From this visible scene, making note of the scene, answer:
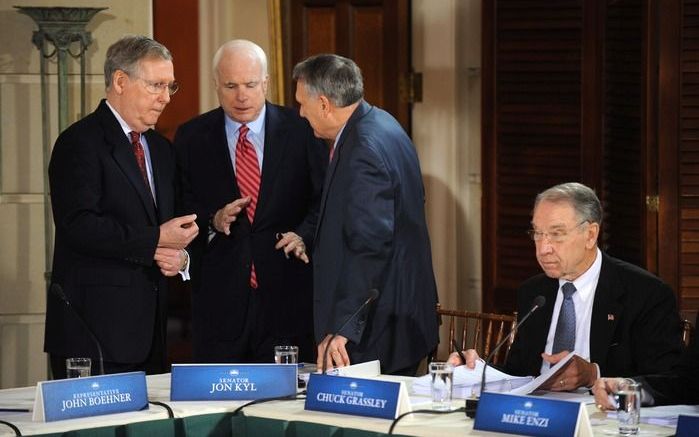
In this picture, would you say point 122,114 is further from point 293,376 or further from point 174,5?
point 174,5

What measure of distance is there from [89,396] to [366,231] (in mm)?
917

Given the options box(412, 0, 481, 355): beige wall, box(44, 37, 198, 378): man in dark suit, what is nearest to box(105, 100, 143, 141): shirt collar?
box(44, 37, 198, 378): man in dark suit

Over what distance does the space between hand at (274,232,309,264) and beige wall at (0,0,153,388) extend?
151cm

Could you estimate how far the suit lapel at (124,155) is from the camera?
12.4 ft

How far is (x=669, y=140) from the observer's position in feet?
16.1

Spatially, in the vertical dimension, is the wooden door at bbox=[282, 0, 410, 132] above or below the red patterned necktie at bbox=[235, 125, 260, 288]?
above

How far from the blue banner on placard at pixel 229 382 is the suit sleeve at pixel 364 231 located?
39cm

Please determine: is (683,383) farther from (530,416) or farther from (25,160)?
(25,160)

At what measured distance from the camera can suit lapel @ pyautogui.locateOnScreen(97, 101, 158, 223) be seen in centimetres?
377

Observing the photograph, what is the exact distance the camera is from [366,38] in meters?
6.21

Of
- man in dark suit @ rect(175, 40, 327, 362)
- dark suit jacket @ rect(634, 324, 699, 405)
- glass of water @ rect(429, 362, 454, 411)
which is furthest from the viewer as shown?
man in dark suit @ rect(175, 40, 327, 362)

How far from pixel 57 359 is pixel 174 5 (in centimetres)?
456

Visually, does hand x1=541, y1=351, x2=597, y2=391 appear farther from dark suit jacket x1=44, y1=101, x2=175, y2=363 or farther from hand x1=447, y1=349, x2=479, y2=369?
dark suit jacket x1=44, y1=101, x2=175, y2=363

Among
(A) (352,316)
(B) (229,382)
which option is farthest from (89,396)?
(A) (352,316)
